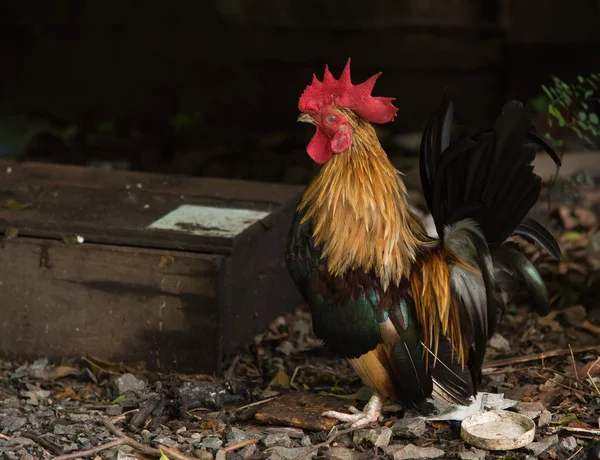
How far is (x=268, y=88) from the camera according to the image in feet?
27.3

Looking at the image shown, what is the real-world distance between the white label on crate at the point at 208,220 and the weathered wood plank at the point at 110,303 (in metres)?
0.17

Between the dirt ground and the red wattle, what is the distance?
1037 mm

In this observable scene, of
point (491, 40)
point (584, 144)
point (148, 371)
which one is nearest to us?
point (148, 371)

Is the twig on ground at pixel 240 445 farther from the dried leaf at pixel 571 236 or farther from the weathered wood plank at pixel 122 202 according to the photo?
the dried leaf at pixel 571 236

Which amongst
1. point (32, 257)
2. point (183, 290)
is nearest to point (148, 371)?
point (183, 290)

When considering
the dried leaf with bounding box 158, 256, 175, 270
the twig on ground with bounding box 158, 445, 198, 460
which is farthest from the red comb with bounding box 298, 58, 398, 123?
the twig on ground with bounding box 158, 445, 198, 460

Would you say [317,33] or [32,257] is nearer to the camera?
[32,257]

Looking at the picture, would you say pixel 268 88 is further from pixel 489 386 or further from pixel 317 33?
pixel 489 386

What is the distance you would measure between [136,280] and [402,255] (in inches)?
52.4

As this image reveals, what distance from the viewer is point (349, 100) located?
3738 millimetres

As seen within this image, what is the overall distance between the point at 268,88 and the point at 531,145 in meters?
4.87

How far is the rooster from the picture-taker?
373cm

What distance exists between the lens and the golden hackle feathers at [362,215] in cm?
379

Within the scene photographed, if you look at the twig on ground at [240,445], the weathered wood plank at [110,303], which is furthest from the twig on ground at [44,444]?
the weathered wood plank at [110,303]
